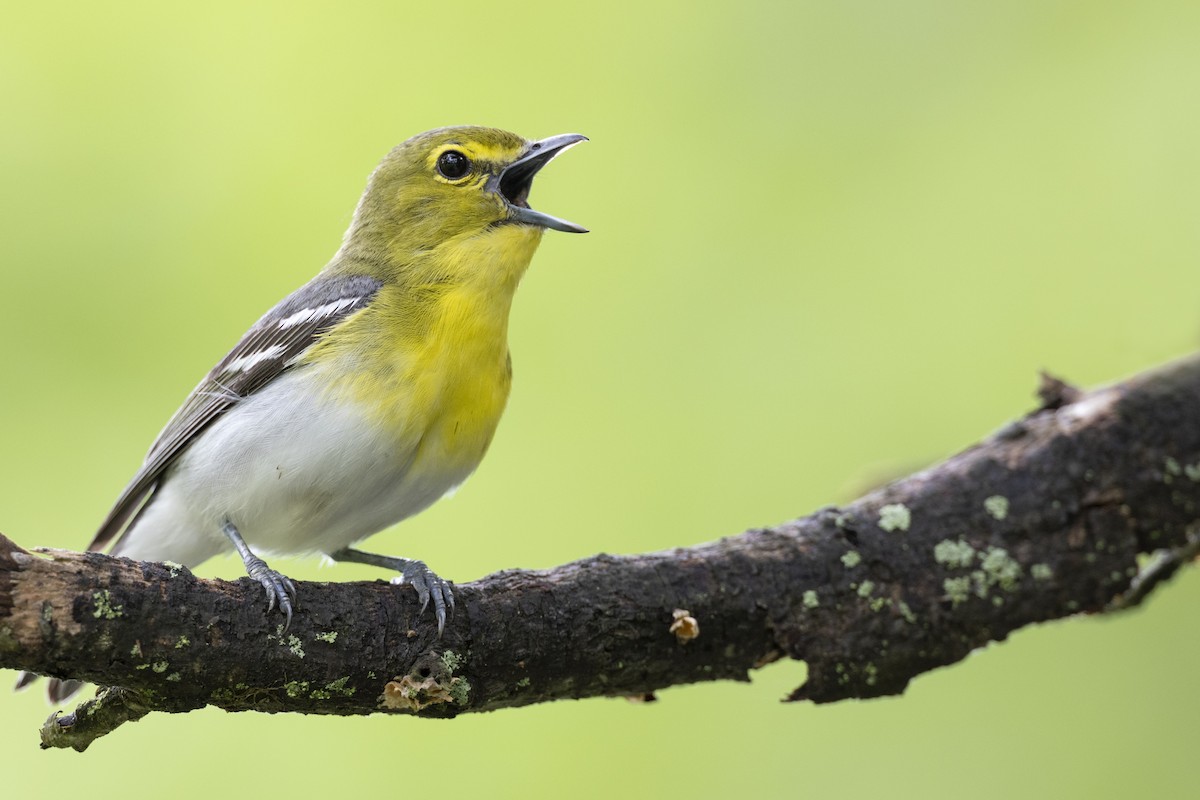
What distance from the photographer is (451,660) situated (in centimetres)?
361

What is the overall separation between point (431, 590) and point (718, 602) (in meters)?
1.07

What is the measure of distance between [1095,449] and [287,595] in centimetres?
335

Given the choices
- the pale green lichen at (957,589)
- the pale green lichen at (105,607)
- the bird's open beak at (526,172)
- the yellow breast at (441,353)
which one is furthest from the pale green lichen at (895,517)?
the pale green lichen at (105,607)

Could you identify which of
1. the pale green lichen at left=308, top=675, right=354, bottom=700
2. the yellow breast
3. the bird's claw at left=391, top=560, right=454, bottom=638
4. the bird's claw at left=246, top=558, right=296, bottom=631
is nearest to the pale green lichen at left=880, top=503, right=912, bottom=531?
the yellow breast

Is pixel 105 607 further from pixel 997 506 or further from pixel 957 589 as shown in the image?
pixel 997 506

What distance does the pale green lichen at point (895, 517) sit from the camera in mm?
4473

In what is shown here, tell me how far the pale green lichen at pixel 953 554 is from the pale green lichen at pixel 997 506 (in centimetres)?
20

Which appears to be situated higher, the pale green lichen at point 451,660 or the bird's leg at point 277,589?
the bird's leg at point 277,589

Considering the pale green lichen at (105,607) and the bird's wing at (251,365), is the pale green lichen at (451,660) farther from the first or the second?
the bird's wing at (251,365)

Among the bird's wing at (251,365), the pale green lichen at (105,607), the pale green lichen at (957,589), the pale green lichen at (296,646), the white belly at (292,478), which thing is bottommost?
the pale green lichen at (957,589)

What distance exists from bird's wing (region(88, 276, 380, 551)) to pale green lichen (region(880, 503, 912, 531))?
7.59 feet

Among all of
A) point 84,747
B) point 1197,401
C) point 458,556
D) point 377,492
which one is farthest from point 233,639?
point 1197,401

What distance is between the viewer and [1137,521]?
466 cm

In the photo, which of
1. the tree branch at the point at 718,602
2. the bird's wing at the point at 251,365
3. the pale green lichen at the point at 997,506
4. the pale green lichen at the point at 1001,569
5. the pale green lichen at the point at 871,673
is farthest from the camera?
the bird's wing at the point at 251,365
